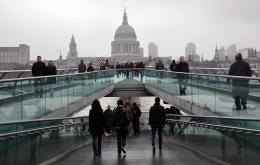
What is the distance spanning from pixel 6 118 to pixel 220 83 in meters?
5.51

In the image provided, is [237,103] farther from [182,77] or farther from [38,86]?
[182,77]

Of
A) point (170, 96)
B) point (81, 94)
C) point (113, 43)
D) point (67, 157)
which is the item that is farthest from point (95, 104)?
point (113, 43)

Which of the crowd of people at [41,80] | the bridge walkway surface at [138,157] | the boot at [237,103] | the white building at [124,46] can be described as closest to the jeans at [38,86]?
the crowd of people at [41,80]

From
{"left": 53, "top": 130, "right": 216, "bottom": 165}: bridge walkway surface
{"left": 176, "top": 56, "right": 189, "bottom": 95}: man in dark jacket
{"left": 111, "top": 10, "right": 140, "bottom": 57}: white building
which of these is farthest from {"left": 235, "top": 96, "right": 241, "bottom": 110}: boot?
{"left": 111, "top": 10, "right": 140, "bottom": 57}: white building

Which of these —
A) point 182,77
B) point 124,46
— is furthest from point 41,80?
point 124,46

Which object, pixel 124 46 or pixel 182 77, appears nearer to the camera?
pixel 182 77

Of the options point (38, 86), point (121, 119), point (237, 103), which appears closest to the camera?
point (237, 103)

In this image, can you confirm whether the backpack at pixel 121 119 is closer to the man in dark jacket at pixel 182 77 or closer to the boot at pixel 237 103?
the boot at pixel 237 103

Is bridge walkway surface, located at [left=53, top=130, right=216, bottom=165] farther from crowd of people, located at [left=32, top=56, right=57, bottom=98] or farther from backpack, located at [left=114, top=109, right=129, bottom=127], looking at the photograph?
crowd of people, located at [left=32, top=56, right=57, bottom=98]

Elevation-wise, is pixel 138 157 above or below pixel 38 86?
below

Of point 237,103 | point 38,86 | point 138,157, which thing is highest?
point 38,86

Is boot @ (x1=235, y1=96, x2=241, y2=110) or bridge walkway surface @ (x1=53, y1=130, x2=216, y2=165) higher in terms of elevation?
boot @ (x1=235, y1=96, x2=241, y2=110)

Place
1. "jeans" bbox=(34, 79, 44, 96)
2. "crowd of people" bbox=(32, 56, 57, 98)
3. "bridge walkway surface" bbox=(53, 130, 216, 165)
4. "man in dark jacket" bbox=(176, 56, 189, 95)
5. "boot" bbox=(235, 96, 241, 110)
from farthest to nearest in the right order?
"man in dark jacket" bbox=(176, 56, 189, 95) → "crowd of people" bbox=(32, 56, 57, 98) → "jeans" bbox=(34, 79, 44, 96) → "boot" bbox=(235, 96, 241, 110) → "bridge walkway surface" bbox=(53, 130, 216, 165)

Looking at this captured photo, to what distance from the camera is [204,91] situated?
45.0 ft
